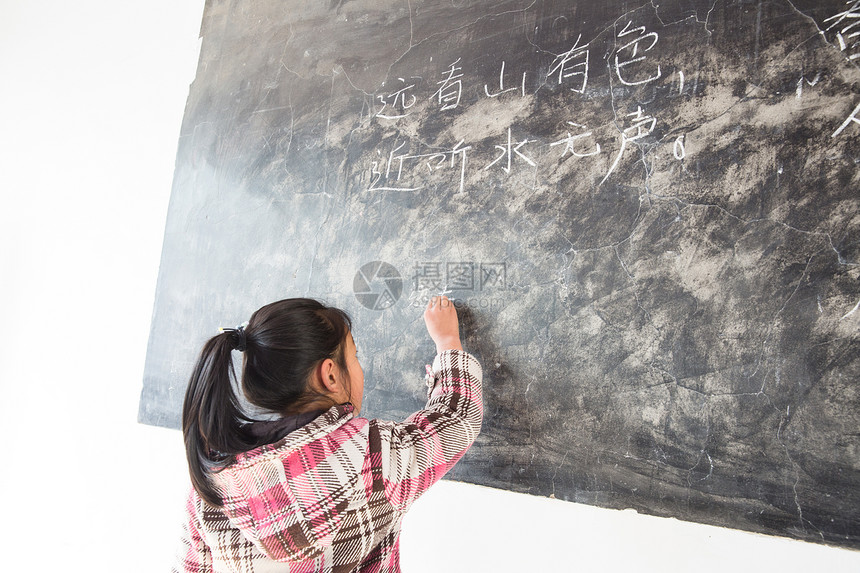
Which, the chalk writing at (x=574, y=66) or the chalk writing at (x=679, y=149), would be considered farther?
the chalk writing at (x=574, y=66)

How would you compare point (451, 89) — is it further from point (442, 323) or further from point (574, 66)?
point (442, 323)

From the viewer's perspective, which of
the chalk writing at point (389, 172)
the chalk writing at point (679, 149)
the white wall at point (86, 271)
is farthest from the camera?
the white wall at point (86, 271)

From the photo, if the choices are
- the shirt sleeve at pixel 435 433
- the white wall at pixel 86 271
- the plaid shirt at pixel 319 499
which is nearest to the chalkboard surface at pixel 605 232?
the shirt sleeve at pixel 435 433

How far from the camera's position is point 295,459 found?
2.73 feet

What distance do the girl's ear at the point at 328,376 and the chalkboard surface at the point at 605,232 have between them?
0.38 meters

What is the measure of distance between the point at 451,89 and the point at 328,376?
86cm

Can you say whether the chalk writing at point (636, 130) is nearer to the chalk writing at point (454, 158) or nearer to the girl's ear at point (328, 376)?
the chalk writing at point (454, 158)

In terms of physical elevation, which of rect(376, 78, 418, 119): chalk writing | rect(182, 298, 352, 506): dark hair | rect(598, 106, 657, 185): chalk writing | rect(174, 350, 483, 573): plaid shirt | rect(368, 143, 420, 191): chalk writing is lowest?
rect(174, 350, 483, 573): plaid shirt

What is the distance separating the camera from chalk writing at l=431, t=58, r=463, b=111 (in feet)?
4.46

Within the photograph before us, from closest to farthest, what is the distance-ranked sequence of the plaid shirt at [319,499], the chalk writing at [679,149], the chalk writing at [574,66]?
the plaid shirt at [319,499] < the chalk writing at [679,149] < the chalk writing at [574,66]

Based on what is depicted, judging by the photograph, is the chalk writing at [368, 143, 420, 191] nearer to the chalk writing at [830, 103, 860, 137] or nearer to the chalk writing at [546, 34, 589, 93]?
the chalk writing at [546, 34, 589, 93]

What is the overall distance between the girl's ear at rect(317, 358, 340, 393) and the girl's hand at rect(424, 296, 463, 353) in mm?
325

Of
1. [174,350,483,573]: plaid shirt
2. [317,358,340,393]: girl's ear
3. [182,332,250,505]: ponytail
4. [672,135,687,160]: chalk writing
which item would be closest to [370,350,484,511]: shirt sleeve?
[174,350,483,573]: plaid shirt

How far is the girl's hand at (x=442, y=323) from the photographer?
1.23 meters
